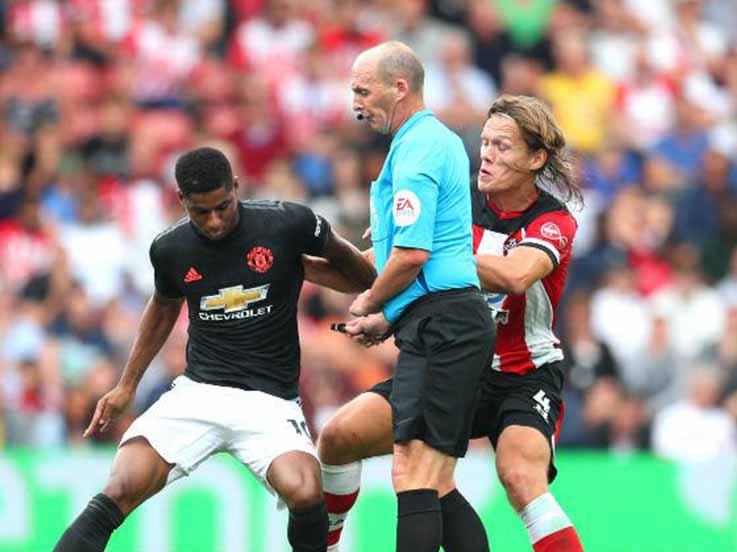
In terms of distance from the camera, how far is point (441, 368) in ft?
24.7

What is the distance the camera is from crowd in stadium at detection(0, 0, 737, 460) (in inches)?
534

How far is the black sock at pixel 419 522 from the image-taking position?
291 inches

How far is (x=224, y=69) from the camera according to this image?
16438 millimetres

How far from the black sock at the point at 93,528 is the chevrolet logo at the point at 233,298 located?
3.35ft

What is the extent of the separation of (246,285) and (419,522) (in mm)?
1440

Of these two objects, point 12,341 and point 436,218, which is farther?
point 12,341

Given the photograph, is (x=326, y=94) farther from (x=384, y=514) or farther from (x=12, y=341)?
(x=384, y=514)

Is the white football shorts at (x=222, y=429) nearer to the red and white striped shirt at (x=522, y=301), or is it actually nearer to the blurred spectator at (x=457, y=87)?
the red and white striped shirt at (x=522, y=301)

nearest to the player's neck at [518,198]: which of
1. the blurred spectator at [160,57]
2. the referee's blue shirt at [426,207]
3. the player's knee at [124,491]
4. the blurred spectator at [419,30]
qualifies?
the referee's blue shirt at [426,207]

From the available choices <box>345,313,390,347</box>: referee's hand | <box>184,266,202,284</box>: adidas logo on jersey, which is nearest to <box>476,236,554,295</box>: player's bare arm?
<box>345,313,390,347</box>: referee's hand

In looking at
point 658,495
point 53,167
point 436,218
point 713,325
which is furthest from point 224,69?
point 436,218

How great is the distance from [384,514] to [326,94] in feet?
17.4

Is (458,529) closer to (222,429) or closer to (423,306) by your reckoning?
(423,306)

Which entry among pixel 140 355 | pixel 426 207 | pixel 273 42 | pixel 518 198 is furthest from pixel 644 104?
pixel 426 207
